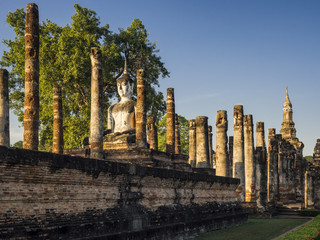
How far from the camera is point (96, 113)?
52.5ft

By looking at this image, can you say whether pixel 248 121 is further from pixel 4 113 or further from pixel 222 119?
pixel 4 113

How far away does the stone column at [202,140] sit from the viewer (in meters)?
25.8

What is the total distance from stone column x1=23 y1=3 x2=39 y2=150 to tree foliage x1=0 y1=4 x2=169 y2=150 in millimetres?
14074

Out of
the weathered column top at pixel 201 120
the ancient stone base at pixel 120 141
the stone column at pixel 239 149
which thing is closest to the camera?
the ancient stone base at pixel 120 141

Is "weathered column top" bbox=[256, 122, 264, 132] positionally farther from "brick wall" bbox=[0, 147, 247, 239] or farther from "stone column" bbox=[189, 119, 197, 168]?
"brick wall" bbox=[0, 147, 247, 239]

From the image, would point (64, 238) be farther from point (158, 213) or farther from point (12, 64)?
point (12, 64)

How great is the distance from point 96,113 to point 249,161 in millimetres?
13625

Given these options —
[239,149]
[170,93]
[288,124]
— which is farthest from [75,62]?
[288,124]

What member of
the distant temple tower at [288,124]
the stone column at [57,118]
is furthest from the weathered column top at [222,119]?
the distant temple tower at [288,124]

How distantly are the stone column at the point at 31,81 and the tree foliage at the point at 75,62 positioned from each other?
14074 mm

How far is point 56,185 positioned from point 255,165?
20.3m

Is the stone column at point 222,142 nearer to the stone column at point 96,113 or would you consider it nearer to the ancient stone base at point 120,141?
the ancient stone base at point 120,141

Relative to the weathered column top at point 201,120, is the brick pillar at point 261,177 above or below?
below

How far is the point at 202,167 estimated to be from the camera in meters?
26.1
